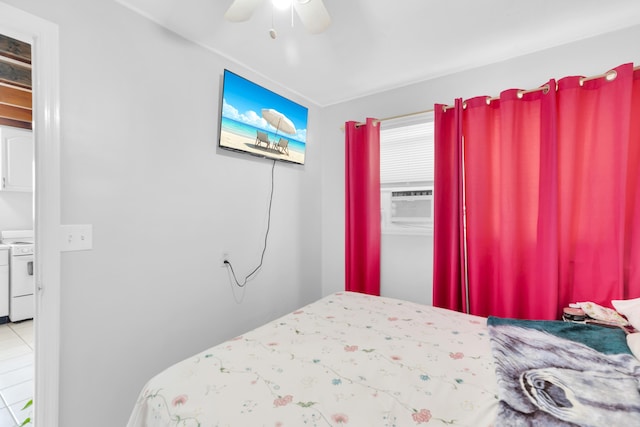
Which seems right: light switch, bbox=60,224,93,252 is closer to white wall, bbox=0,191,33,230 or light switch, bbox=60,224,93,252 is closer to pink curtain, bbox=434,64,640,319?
pink curtain, bbox=434,64,640,319

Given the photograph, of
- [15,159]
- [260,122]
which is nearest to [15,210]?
[15,159]

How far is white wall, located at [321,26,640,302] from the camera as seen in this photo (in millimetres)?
1772

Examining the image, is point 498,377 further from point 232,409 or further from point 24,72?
point 24,72

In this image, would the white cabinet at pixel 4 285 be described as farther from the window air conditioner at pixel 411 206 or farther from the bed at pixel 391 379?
the window air conditioner at pixel 411 206

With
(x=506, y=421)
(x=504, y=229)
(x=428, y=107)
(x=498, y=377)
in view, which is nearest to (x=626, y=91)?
(x=504, y=229)

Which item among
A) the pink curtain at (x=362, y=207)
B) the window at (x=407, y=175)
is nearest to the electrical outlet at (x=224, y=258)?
the pink curtain at (x=362, y=207)

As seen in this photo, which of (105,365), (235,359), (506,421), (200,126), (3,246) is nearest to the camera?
(506,421)

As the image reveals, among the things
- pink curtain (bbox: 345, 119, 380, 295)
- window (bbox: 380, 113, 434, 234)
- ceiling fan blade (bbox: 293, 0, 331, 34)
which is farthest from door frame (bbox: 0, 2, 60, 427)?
window (bbox: 380, 113, 434, 234)

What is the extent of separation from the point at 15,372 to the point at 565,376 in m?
3.72

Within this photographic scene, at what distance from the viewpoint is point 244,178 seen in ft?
7.34

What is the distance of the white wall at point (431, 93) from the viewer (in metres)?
1.77

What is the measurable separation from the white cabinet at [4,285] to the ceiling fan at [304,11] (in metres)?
4.02

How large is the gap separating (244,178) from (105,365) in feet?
4.74

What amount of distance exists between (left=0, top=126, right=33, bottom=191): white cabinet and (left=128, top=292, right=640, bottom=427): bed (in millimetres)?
4054
